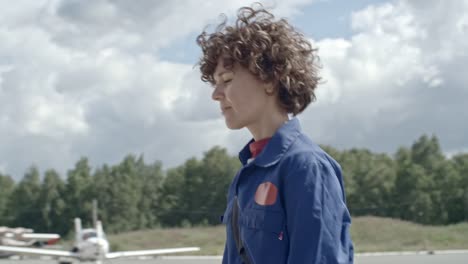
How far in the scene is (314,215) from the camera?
1.70m

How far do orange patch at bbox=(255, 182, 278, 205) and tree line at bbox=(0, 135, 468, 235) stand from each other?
72.9 meters

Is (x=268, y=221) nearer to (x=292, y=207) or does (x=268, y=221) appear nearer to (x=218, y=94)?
(x=292, y=207)

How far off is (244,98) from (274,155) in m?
0.22

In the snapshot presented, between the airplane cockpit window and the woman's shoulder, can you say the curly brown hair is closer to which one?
the woman's shoulder

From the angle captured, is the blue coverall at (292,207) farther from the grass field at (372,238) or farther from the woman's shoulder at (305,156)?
the grass field at (372,238)

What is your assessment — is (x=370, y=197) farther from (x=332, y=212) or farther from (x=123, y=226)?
(x=332, y=212)

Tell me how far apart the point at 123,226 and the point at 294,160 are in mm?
81366

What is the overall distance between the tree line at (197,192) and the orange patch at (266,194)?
239 feet

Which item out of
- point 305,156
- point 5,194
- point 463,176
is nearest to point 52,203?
point 5,194

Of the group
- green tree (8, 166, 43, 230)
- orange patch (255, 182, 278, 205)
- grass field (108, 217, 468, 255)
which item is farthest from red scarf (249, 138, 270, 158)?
green tree (8, 166, 43, 230)

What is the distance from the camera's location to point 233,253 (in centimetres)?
196

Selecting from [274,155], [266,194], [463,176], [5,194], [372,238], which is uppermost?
[5,194]

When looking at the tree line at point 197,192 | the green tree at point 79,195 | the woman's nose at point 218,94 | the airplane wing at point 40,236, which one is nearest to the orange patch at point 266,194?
the woman's nose at point 218,94

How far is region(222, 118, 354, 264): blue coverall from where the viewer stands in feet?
5.58
